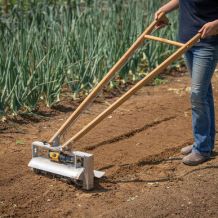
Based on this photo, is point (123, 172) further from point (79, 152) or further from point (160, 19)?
point (160, 19)

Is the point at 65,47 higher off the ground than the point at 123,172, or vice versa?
the point at 65,47

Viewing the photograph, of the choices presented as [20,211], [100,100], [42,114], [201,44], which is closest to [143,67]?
[100,100]

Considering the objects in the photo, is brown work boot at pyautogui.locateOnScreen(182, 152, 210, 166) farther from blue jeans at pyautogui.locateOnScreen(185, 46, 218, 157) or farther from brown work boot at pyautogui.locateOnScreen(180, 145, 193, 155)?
brown work boot at pyautogui.locateOnScreen(180, 145, 193, 155)

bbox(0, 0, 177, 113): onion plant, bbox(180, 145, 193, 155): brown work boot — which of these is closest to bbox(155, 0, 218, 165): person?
bbox(180, 145, 193, 155): brown work boot

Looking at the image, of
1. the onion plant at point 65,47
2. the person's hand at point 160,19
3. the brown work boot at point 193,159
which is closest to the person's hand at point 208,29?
the person's hand at point 160,19

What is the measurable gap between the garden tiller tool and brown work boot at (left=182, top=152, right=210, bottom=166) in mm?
714

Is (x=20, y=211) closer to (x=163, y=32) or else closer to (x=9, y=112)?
(x=9, y=112)

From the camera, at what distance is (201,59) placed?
4090 mm

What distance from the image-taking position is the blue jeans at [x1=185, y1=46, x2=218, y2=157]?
4.09 m

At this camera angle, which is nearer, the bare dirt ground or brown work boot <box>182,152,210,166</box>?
the bare dirt ground

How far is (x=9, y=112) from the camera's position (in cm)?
542

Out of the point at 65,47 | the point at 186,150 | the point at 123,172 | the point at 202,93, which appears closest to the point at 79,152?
the point at 123,172

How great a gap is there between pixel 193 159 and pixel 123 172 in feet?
1.70

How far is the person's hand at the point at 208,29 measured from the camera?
386 cm
